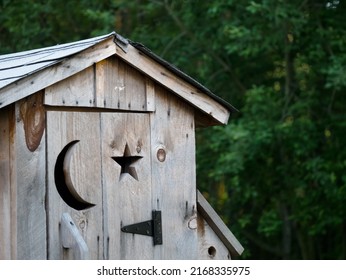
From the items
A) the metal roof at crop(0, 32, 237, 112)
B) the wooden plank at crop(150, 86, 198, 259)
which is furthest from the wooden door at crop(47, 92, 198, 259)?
the metal roof at crop(0, 32, 237, 112)

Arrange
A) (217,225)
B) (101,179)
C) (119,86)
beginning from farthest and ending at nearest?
(217,225), (119,86), (101,179)

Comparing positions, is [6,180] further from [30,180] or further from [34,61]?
[34,61]

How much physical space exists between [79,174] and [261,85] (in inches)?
306

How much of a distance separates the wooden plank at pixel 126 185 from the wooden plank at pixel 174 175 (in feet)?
0.18

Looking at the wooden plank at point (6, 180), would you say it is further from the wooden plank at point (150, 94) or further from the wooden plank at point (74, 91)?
the wooden plank at point (150, 94)

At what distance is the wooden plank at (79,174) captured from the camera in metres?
3.95

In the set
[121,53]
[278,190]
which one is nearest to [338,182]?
[278,190]

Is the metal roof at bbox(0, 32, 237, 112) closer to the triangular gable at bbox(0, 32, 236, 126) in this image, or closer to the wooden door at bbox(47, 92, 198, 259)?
the triangular gable at bbox(0, 32, 236, 126)

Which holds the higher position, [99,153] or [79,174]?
[99,153]

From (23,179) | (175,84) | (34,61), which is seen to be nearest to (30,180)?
(23,179)

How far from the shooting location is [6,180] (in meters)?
3.90

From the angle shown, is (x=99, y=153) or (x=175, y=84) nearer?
(x=99, y=153)

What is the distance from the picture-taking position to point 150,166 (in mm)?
4289

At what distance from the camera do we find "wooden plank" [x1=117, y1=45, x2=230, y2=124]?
419cm
